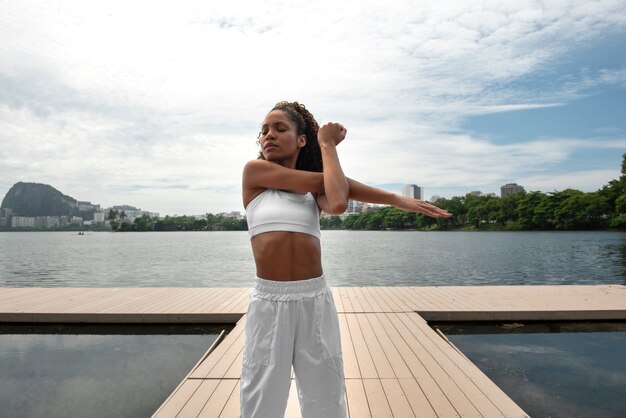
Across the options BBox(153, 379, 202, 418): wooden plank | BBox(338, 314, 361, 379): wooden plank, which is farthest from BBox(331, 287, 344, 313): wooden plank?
BBox(153, 379, 202, 418): wooden plank

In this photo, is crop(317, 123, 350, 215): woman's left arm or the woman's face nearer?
crop(317, 123, 350, 215): woman's left arm

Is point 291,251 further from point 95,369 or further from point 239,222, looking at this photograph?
point 239,222

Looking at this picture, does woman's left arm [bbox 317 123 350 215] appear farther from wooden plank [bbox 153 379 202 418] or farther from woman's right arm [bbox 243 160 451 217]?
wooden plank [bbox 153 379 202 418]

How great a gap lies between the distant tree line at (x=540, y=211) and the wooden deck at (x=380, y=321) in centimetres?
6994

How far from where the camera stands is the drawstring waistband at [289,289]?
176cm

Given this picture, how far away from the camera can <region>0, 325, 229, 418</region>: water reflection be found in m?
4.33

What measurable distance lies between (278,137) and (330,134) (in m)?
0.28

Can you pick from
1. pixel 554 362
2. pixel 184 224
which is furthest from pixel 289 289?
pixel 184 224

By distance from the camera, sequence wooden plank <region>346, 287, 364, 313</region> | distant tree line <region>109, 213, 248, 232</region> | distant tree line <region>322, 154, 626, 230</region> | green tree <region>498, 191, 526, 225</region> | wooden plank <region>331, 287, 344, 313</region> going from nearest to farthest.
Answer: wooden plank <region>331, 287, 344, 313</region>
wooden plank <region>346, 287, 364, 313</region>
distant tree line <region>322, 154, 626, 230</region>
green tree <region>498, 191, 526, 225</region>
distant tree line <region>109, 213, 248, 232</region>

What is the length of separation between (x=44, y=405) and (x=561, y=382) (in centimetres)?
545

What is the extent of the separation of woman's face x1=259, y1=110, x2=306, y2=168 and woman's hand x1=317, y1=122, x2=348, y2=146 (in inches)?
8.5

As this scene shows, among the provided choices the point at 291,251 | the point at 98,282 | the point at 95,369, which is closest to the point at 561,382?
the point at 291,251

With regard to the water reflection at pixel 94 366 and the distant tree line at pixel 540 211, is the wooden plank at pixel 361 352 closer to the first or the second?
the water reflection at pixel 94 366

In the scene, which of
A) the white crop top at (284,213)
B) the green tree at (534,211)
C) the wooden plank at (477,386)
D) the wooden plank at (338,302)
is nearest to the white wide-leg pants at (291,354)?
the white crop top at (284,213)
